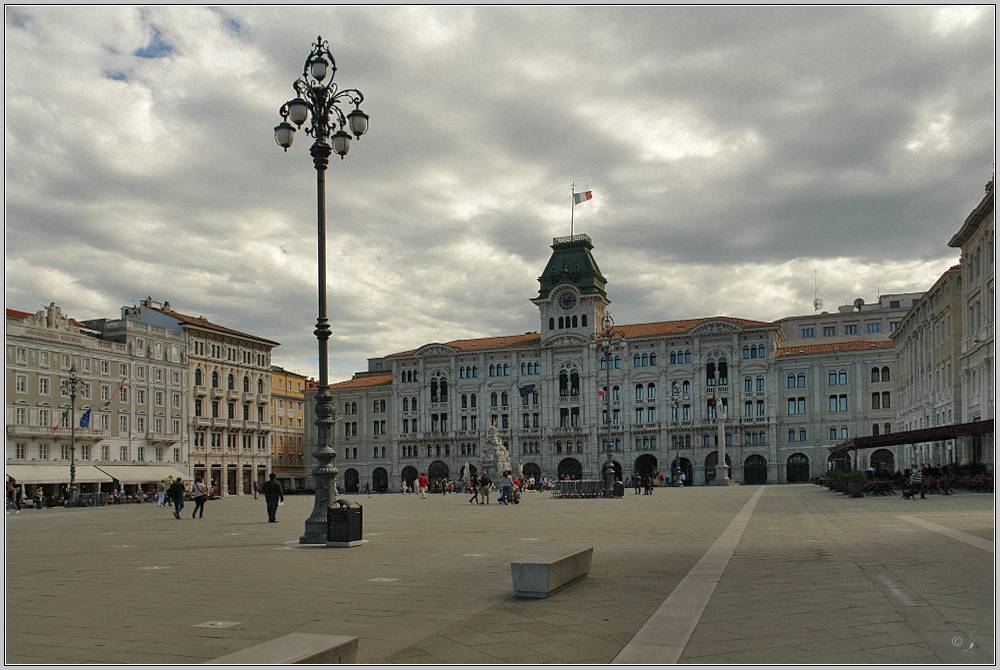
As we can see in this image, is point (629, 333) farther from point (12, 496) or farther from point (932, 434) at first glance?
point (12, 496)

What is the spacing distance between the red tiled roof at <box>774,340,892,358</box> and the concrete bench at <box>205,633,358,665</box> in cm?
8720

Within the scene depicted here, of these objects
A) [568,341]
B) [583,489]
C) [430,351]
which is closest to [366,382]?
[430,351]

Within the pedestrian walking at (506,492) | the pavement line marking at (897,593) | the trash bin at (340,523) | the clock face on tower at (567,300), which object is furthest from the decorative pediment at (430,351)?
the pavement line marking at (897,593)

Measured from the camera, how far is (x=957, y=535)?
16797mm

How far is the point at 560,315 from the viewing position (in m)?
96.8

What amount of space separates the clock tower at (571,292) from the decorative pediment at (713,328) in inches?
444

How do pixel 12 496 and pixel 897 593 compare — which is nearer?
pixel 897 593

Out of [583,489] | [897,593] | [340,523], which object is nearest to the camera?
[897,593]

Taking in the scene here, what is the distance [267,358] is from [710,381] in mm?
49054

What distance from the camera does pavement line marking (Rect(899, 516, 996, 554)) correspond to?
14641mm

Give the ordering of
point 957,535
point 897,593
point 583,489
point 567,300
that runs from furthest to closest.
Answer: point 567,300, point 583,489, point 957,535, point 897,593

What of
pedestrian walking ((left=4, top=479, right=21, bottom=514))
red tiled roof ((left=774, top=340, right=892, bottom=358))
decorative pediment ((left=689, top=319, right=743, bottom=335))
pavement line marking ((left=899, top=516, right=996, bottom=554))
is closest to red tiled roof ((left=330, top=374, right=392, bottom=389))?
decorative pediment ((left=689, top=319, right=743, bottom=335))

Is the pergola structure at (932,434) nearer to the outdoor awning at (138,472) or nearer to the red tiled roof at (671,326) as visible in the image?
the red tiled roof at (671,326)

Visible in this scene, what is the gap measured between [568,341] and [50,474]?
173 feet
